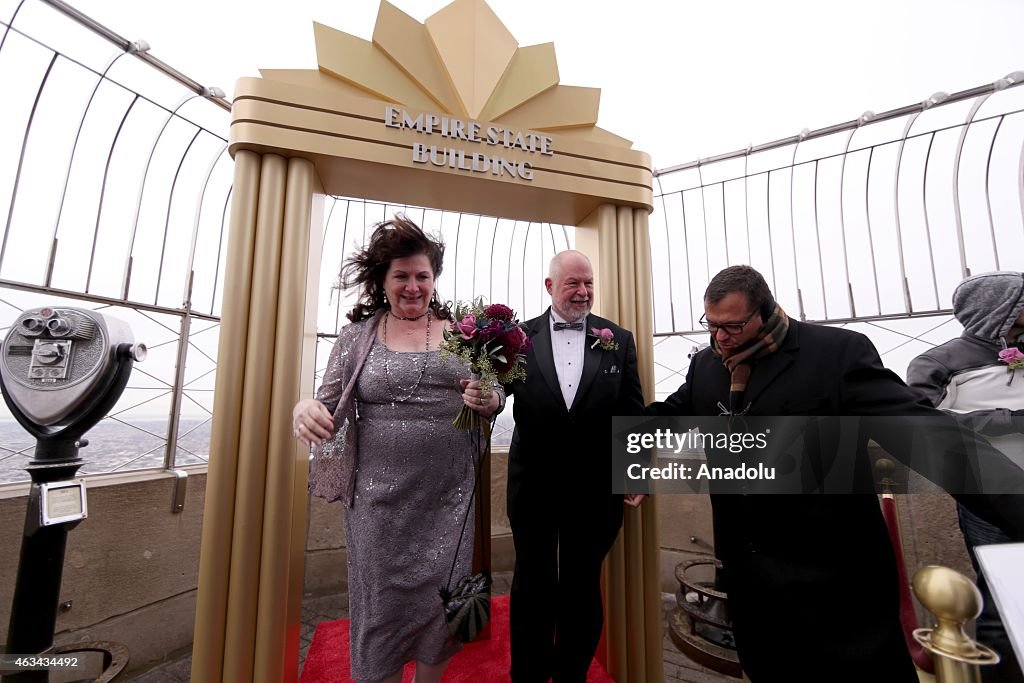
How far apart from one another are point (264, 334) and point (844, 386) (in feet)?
7.70

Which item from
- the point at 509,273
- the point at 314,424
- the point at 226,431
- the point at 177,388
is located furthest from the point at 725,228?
the point at 177,388

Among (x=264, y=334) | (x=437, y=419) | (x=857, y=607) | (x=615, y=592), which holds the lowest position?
(x=615, y=592)

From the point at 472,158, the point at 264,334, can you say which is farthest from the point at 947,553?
the point at 264,334

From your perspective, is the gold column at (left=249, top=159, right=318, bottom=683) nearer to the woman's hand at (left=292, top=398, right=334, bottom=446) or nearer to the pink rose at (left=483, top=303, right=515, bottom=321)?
the woman's hand at (left=292, top=398, right=334, bottom=446)

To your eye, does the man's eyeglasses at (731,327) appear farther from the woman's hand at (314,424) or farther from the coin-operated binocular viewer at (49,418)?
the coin-operated binocular viewer at (49,418)

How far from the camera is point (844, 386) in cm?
148

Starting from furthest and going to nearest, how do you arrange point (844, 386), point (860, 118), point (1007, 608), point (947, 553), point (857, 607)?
point (860, 118) < point (947, 553) < point (844, 386) < point (857, 607) < point (1007, 608)

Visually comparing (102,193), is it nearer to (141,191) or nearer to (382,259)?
(141,191)

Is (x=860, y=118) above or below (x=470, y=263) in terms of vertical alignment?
above

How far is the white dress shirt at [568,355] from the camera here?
Answer: 6.87ft

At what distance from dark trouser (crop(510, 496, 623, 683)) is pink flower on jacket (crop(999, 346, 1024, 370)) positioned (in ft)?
6.81

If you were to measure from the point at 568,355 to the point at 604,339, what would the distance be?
0.20 meters

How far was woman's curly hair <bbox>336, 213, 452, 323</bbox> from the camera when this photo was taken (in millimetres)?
Answer: 1976

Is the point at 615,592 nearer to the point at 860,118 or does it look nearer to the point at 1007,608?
the point at 1007,608
